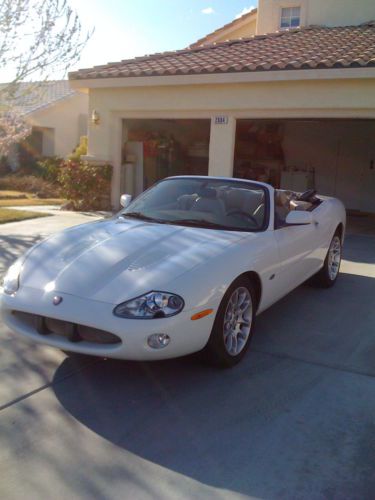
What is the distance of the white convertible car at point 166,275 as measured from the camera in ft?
11.5

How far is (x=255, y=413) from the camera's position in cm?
345

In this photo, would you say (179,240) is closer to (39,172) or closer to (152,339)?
(152,339)

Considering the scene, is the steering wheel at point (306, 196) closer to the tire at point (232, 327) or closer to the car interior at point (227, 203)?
the car interior at point (227, 203)

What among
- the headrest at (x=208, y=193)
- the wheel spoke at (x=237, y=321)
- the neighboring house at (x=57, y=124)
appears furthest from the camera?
the neighboring house at (x=57, y=124)

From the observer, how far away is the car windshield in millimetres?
4887

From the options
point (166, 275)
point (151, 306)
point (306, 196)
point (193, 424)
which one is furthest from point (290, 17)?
point (193, 424)

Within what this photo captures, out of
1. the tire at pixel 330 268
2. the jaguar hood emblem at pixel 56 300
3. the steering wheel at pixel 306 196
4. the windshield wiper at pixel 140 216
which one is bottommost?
the tire at pixel 330 268

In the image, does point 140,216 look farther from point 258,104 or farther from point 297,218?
point 258,104

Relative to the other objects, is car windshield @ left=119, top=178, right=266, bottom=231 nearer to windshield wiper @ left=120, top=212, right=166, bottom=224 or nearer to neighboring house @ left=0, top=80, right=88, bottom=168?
windshield wiper @ left=120, top=212, right=166, bottom=224

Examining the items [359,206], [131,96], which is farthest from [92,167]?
[359,206]

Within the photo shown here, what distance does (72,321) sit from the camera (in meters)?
3.50

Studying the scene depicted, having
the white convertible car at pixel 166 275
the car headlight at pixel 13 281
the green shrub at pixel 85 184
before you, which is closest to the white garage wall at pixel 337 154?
the green shrub at pixel 85 184

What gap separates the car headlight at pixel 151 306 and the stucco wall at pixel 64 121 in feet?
82.9

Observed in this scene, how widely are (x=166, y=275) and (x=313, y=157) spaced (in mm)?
13584
